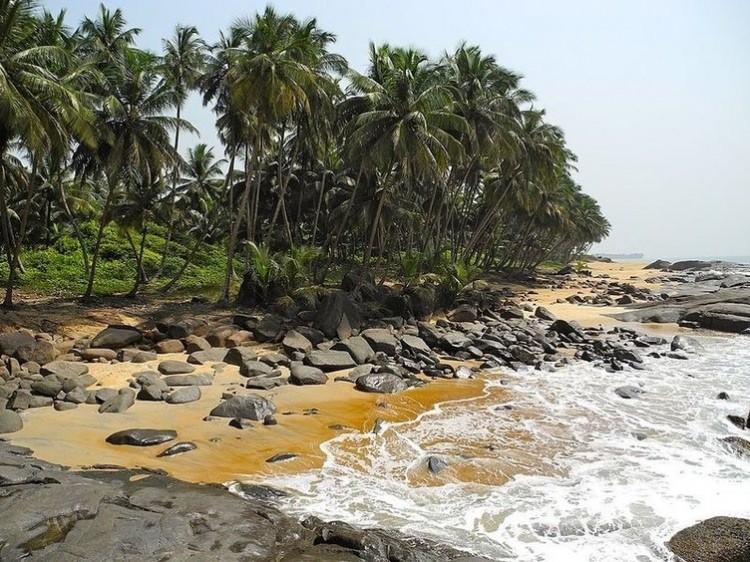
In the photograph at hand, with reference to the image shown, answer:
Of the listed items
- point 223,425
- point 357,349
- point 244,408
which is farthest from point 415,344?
point 223,425

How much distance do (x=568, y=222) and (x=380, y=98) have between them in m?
35.7

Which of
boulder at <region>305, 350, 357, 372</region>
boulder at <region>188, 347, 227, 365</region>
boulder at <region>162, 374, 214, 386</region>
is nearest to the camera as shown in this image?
boulder at <region>162, 374, 214, 386</region>

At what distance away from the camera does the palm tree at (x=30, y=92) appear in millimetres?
14133

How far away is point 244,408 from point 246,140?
19167 mm

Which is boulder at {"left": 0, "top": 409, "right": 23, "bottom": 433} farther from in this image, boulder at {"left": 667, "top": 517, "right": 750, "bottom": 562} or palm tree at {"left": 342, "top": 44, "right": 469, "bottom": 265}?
palm tree at {"left": 342, "top": 44, "right": 469, "bottom": 265}

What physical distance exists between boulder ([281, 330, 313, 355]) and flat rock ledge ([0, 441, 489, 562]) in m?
8.91

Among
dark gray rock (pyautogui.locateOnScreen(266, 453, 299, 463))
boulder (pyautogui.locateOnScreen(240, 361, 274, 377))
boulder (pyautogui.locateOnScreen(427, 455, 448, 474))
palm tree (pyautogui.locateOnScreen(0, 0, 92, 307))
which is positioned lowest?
boulder (pyautogui.locateOnScreen(427, 455, 448, 474))

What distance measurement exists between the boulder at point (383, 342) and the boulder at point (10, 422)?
973 cm

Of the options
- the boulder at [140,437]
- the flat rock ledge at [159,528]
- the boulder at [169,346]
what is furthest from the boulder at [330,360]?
the flat rock ledge at [159,528]

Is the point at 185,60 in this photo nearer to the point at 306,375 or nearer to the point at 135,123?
the point at 135,123

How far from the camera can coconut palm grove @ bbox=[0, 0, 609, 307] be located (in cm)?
1906

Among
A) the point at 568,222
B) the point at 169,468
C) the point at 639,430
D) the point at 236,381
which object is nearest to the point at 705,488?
the point at 639,430

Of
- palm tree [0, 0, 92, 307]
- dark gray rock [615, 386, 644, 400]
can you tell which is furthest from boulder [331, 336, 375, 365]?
palm tree [0, 0, 92, 307]

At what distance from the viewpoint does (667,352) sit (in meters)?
19.3
